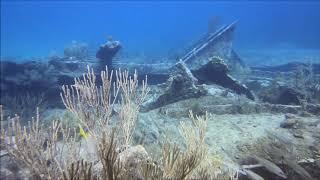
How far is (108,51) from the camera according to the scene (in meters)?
15.3

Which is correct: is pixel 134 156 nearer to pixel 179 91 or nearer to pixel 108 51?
pixel 179 91

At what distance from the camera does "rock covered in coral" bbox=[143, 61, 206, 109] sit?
12.8 metres

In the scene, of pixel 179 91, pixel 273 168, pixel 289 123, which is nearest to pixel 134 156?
pixel 273 168

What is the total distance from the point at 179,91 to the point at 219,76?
2618 millimetres

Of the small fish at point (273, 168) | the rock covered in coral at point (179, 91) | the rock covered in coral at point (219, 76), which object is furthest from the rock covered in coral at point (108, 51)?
the small fish at point (273, 168)

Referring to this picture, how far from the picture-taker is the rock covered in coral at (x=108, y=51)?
15.2 metres

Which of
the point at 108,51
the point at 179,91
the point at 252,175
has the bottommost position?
the point at 252,175

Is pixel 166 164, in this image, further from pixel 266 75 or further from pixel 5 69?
pixel 266 75

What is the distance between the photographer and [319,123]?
1005 centimetres

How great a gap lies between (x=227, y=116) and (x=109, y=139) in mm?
8046

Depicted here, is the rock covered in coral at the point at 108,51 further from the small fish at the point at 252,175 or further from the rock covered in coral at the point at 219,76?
the small fish at the point at 252,175

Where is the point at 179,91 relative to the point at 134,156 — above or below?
above

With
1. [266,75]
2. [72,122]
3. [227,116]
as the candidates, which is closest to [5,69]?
[72,122]

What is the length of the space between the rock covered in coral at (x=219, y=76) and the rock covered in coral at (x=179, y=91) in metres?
1.70
